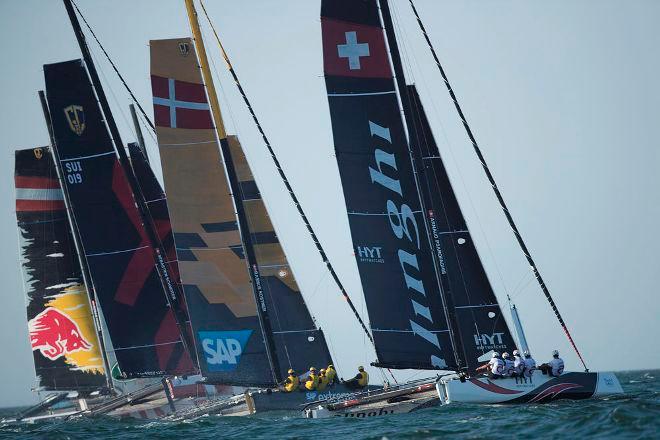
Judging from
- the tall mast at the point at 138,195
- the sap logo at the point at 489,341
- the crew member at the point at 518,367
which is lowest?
the crew member at the point at 518,367

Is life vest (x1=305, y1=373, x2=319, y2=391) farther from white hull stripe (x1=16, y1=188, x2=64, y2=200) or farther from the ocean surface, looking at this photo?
white hull stripe (x1=16, y1=188, x2=64, y2=200)

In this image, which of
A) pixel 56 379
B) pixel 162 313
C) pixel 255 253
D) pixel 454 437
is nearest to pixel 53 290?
pixel 56 379

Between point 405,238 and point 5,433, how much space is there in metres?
16.7

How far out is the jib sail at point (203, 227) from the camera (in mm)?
35844

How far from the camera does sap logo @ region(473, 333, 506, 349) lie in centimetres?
3089

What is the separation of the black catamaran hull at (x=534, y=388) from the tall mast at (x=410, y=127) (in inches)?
83.0

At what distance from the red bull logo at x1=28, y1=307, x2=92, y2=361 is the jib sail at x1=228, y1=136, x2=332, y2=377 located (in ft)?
38.1

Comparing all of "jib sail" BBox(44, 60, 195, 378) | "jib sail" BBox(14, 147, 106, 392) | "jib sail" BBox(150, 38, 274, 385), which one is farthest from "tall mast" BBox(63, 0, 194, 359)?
"jib sail" BBox(14, 147, 106, 392)

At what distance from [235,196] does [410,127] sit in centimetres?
686

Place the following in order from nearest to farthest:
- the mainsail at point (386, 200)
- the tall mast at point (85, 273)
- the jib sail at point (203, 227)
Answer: the mainsail at point (386, 200) → the jib sail at point (203, 227) → the tall mast at point (85, 273)

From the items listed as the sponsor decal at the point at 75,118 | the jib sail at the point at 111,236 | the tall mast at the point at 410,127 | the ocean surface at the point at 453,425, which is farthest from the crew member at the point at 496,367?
the sponsor decal at the point at 75,118

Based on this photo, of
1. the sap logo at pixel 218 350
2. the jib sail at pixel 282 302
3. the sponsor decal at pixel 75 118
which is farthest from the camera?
the sponsor decal at pixel 75 118

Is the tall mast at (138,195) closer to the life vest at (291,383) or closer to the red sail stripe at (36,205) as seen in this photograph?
the red sail stripe at (36,205)

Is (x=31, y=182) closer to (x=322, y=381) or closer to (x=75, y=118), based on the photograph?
(x=75, y=118)
